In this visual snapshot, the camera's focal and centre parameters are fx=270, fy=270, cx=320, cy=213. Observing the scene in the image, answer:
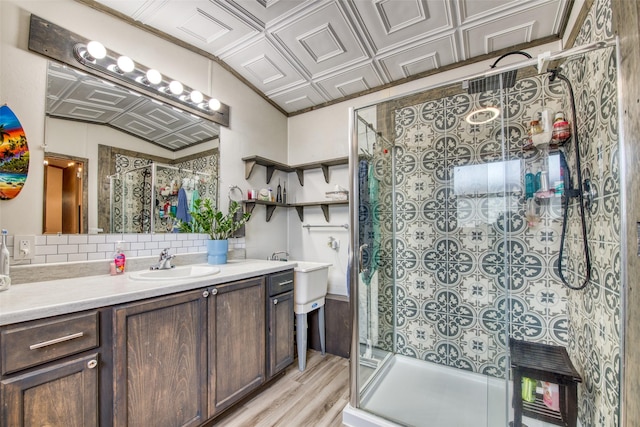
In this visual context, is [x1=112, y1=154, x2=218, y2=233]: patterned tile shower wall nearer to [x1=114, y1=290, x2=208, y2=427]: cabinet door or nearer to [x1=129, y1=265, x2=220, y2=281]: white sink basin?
[x1=129, y1=265, x2=220, y2=281]: white sink basin

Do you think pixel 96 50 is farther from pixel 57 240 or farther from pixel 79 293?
pixel 79 293

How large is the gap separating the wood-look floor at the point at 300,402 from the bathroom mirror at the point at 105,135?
1358 mm

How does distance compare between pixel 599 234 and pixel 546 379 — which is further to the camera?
pixel 546 379

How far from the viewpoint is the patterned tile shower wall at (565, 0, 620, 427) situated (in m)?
1.08

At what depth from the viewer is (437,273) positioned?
2189mm

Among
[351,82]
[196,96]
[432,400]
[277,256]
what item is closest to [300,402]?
[432,400]

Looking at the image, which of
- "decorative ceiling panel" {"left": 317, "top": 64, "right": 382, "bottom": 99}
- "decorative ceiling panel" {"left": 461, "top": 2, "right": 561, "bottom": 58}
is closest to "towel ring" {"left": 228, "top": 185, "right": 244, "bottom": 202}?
"decorative ceiling panel" {"left": 317, "top": 64, "right": 382, "bottom": 99}

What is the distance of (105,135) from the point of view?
5.46 ft

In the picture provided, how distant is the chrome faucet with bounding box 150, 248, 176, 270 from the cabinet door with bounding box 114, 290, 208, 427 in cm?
51

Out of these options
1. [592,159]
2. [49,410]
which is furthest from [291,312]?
[592,159]

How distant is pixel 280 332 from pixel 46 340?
1331 millimetres

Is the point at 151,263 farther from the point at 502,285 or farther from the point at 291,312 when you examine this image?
the point at 502,285

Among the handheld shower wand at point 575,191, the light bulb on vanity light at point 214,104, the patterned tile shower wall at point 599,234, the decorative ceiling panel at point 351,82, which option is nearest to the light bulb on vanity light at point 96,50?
the light bulb on vanity light at point 214,104

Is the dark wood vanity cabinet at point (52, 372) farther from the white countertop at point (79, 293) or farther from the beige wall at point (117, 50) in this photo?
the beige wall at point (117, 50)
